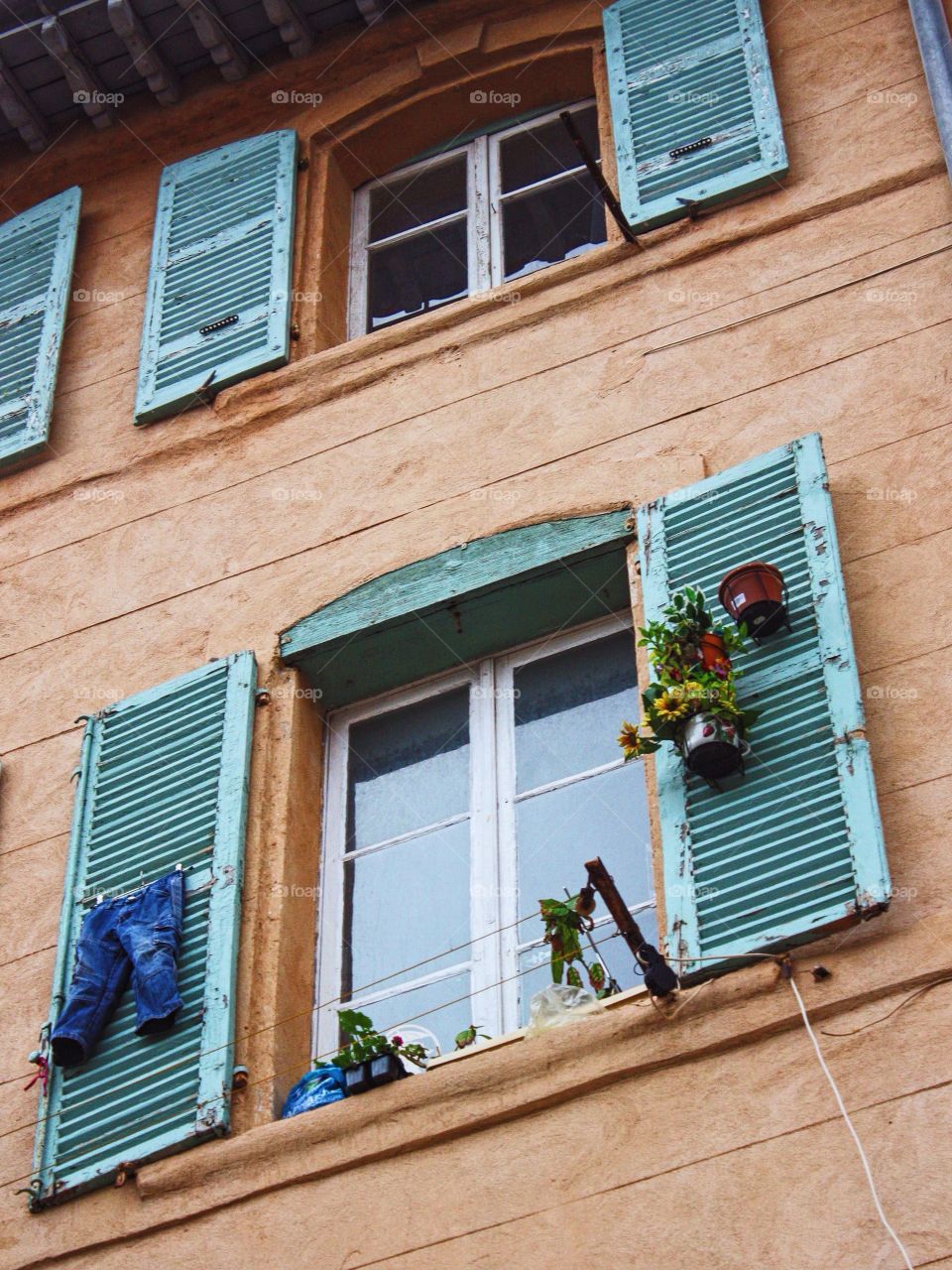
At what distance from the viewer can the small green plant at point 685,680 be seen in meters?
5.75

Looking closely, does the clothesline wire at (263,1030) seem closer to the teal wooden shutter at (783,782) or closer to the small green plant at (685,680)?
the teal wooden shutter at (783,782)

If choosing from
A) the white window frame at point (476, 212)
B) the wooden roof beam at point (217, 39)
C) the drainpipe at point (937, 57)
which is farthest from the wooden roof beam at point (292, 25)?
the drainpipe at point (937, 57)

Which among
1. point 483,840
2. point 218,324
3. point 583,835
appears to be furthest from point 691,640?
point 218,324

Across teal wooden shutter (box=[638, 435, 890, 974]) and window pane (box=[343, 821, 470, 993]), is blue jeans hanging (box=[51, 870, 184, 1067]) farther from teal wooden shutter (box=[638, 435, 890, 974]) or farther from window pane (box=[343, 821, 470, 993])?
teal wooden shutter (box=[638, 435, 890, 974])

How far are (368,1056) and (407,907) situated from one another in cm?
77

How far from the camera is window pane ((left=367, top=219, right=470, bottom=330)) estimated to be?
28.1 ft

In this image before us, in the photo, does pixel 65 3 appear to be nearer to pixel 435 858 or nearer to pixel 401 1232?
pixel 435 858

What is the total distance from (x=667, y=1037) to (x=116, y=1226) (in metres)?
1.58

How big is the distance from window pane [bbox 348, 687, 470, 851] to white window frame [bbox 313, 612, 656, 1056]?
35 millimetres

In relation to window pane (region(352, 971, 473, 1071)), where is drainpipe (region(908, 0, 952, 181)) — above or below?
above

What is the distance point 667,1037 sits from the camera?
5.36 m

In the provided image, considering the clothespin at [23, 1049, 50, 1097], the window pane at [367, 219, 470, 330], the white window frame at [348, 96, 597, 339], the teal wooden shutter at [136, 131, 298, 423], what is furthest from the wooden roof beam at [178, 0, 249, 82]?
the clothespin at [23, 1049, 50, 1097]

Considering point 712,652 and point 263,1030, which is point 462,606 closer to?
point 712,652

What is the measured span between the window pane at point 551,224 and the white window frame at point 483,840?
211cm
